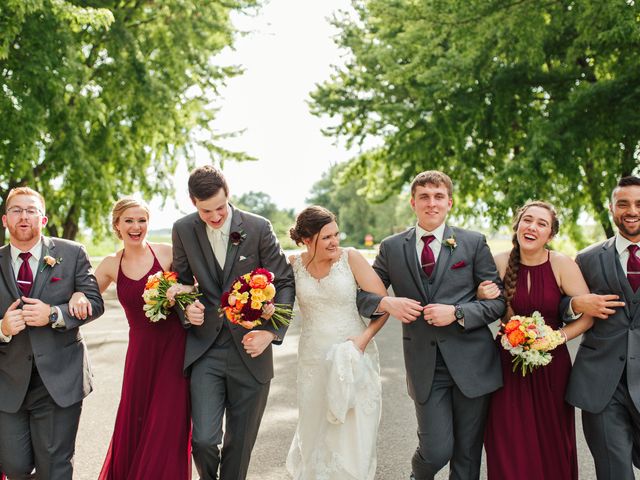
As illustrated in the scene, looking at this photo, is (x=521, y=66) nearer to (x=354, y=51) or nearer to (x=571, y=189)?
(x=571, y=189)

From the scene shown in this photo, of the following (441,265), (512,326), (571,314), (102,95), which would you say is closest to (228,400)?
(441,265)

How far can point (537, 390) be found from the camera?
4.28m

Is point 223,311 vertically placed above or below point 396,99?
below

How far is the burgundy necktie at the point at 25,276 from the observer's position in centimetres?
429

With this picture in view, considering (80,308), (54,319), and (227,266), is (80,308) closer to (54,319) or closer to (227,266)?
(54,319)

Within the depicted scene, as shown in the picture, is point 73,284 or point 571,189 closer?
point 73,284

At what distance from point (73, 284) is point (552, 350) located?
3554 millimetres

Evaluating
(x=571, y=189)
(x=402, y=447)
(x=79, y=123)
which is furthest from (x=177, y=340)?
(x=571, y=189)

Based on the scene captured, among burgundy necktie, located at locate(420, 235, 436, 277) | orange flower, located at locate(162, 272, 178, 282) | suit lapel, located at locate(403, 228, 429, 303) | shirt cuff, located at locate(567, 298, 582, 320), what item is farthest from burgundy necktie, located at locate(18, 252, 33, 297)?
shirt cuff, located at locate(567, 298, 582, 320)

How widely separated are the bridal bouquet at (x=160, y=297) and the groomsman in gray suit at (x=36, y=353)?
0.41 meters

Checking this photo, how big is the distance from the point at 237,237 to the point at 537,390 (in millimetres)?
2448

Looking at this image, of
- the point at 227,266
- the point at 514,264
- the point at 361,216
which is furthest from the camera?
the point at 361,216

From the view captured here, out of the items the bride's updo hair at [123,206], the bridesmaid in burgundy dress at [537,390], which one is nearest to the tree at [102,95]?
the bride's updo hair at [123,206]

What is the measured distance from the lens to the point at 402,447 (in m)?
5.50
